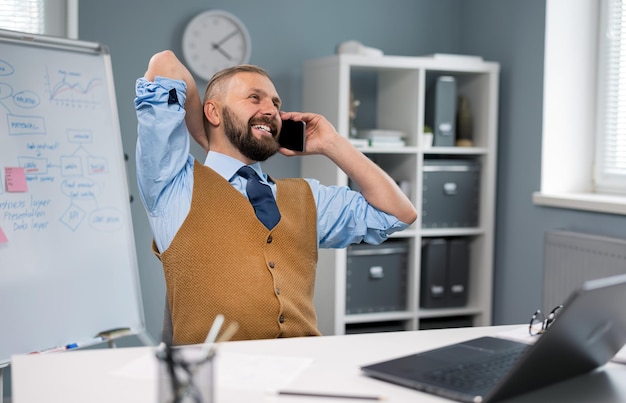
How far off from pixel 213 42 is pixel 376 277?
1.36m

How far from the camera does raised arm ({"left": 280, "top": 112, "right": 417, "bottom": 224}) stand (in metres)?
2.13

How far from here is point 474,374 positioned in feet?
3.89

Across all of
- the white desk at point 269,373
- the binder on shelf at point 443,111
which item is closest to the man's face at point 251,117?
the white desk at point 269,373

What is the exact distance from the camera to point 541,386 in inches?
46.4

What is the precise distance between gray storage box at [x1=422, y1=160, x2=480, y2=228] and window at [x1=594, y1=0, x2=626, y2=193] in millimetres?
587

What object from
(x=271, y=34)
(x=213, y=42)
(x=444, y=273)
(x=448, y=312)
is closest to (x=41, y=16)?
(x=213, y=42)

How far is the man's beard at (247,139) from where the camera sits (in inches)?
79.5

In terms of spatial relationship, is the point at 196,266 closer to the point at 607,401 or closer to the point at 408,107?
the point at 607,401

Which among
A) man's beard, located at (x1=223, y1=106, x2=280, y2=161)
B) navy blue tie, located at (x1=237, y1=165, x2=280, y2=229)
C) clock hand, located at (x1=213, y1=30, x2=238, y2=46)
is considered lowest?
navy blue tie, located at (x1=237, y1=165, x2=280, y2=229)

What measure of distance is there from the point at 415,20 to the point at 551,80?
0.89m

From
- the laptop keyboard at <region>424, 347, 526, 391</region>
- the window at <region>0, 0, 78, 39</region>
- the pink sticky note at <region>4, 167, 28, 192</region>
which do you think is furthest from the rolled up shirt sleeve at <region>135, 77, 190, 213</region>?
the window at <region>0, 0, 78, 39</region>

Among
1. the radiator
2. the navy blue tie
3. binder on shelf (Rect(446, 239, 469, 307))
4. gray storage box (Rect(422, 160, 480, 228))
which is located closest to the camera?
the navy blue tie

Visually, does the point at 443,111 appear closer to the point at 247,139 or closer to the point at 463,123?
the point at 463,123

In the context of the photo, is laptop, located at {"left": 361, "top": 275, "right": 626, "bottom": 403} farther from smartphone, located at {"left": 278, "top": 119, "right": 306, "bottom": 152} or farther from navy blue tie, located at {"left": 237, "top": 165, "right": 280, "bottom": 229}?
smartphone, located at {"left": 278, "top": 119, "right": 306, "bottom": 152}
